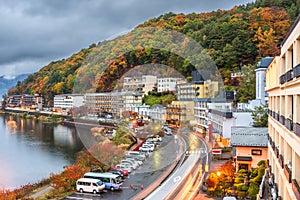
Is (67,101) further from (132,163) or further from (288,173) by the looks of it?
(288,173)

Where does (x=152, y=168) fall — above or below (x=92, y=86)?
below

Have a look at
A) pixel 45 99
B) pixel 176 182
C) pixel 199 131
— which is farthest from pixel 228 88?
pixel 45 99

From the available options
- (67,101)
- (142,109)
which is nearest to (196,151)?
(142,109)

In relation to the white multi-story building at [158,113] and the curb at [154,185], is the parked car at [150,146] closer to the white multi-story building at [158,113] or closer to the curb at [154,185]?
the curb at [154,185]

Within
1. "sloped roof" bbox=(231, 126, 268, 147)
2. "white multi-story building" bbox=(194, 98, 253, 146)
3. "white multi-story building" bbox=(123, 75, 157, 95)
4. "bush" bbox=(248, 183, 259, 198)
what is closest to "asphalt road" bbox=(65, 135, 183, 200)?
"white multi-story building" bbox=(194, 98, 253, 146)

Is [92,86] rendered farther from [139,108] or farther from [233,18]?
[233,18]
